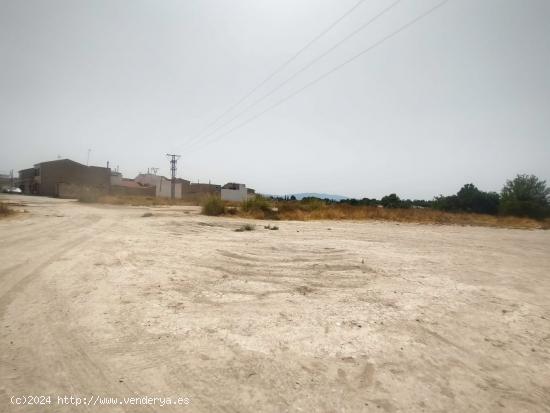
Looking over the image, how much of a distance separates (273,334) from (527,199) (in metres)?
41.9

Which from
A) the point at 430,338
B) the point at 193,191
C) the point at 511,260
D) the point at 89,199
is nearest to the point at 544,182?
the point at 511,260

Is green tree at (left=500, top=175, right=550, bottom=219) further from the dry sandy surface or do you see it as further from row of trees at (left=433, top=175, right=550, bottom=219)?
the dry sandy surface

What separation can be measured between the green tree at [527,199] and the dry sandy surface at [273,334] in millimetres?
34844

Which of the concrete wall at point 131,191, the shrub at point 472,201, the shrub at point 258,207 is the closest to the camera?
the shrub at point 258,207

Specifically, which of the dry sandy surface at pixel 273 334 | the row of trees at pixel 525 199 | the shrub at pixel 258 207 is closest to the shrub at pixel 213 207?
the shrub at pixel 258 207

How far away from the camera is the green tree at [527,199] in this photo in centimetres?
3369

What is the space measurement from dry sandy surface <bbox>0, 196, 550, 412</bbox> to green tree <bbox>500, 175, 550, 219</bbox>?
114ft

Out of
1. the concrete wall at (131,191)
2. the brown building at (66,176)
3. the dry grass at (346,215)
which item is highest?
the brown building at (66,176)

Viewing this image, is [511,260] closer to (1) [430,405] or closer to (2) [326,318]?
(2) [326,318]

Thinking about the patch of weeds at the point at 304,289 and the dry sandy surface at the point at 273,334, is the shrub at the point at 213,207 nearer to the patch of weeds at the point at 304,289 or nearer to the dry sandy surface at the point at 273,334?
the dry sandy surface at the point at 273,334

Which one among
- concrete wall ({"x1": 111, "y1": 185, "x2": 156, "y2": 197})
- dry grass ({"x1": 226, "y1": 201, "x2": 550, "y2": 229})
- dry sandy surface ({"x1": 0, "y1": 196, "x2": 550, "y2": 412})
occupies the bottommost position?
dry sandy surface ({"x1": 0, "y1": 196, "x2": 550, "y2": 412})

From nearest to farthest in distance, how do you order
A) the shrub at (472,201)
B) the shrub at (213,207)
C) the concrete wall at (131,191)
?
the shrub at (213,207), the shrub at (472,201), the concrete wall at (131,191)

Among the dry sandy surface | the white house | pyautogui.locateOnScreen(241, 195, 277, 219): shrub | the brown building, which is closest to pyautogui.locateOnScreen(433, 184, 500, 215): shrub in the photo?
pyautogui.locateOnScreen(241, 195, 277, 219): shrub

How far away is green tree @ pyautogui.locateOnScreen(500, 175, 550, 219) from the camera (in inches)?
1326
